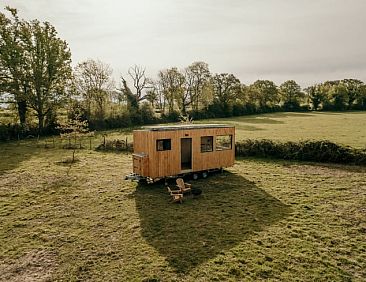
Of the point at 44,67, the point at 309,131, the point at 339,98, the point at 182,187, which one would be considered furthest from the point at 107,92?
the point at 339,98

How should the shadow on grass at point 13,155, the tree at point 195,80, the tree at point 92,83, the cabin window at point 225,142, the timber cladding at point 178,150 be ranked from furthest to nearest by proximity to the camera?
the tree at point 195,80, the tree at point 92,83, the shadow on grass at point 13,155, the cabin window at point 225,142, the timber cladding at point 178,150

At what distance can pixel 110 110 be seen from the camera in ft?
132

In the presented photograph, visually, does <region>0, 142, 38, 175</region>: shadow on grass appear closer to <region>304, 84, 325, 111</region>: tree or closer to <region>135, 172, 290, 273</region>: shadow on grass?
<region>135, 172, 290, 273</region>: shadow on grass

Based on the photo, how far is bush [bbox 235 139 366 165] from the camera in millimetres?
17719

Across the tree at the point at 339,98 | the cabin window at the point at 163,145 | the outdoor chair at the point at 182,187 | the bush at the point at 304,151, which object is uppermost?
the tree at the point at 339,98

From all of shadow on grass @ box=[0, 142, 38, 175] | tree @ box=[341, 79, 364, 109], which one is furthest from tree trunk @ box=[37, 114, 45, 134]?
tree @ box=[341, 79, 364, 109]

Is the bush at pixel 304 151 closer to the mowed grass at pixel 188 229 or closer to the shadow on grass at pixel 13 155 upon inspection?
the mowed grass at pixel 188 229

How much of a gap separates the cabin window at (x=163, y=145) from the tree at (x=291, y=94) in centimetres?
5558

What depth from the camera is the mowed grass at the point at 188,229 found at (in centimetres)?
675

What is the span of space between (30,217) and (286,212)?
372 inches

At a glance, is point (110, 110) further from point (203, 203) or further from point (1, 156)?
point (203, 203)

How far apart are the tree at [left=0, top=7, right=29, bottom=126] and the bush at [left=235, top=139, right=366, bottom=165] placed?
25.6 meters

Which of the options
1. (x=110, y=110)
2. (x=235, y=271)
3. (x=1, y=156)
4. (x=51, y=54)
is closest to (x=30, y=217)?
(x=235, y=271)

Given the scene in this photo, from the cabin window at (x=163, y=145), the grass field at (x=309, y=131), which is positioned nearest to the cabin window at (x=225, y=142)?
the cabin window at (x=163, y=145)
